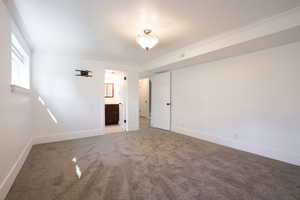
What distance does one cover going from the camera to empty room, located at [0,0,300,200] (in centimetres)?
188

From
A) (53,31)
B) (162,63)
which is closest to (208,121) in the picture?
(162,63)

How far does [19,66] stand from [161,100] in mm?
4069

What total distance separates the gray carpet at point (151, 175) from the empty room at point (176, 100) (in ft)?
0.06

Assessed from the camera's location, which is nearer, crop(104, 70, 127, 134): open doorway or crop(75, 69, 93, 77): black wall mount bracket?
crop(75, 69, 93, 77): black wall mount bracket

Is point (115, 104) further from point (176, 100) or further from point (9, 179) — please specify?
point (9, 179)

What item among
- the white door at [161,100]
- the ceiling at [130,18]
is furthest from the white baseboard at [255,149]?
the ceiling at [130,18]

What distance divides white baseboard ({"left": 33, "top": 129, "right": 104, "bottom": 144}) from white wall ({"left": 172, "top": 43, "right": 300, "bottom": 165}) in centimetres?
291

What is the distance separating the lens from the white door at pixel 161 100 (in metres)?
5.20

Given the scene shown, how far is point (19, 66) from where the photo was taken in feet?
10.1

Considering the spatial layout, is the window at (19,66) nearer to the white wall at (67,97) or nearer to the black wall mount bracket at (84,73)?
the white wall at (67,97)

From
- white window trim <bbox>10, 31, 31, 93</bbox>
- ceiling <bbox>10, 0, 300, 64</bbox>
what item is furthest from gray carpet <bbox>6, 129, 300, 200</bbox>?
ceiling <bbox>10, 0, 300, 64</bbox>

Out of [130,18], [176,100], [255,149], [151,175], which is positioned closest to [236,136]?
[255,149]

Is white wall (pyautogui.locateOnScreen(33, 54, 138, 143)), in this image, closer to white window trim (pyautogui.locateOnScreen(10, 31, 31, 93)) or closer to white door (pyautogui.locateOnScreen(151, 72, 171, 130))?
white window trim (pyautogui.locateOnScreen(10, 31, 31, 93))

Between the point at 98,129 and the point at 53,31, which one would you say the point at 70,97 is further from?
the point at 53,31
